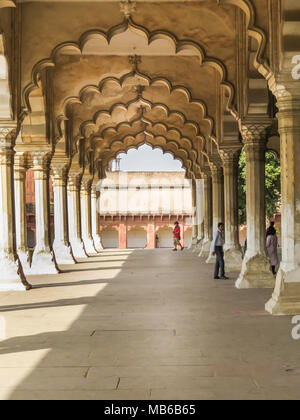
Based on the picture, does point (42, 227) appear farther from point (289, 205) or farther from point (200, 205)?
point (200, 205)

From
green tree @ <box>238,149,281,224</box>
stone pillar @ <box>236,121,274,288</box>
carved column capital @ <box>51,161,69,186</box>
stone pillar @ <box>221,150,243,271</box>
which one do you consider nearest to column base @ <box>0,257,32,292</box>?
stone pillar @ <box>236,121,274,288</box>

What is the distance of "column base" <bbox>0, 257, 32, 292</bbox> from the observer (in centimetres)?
1188

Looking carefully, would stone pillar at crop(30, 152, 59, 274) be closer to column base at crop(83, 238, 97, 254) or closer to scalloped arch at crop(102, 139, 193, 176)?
column base at crop(83, 238, 97, 254)

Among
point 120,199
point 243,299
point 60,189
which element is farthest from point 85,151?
point 120,199

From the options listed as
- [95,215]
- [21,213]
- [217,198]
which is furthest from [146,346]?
[95,215]

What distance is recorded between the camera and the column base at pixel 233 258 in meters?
15.9

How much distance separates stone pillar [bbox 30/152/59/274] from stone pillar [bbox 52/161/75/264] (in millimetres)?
3183

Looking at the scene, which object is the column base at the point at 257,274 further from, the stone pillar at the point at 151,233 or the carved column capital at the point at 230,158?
the stone pillar at the point at 151,233

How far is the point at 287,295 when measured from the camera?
331 inches

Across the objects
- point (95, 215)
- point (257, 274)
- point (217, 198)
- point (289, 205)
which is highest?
point (217, 198)

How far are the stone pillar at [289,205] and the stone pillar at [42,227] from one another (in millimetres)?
8811

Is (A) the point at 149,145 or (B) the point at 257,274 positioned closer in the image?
(B) the point at 257,274

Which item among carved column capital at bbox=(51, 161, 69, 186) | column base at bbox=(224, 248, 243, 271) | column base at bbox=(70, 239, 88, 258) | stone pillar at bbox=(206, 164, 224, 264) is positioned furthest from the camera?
column base at bbox=(70, 239, 88, 258)

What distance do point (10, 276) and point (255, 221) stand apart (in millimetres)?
5069
